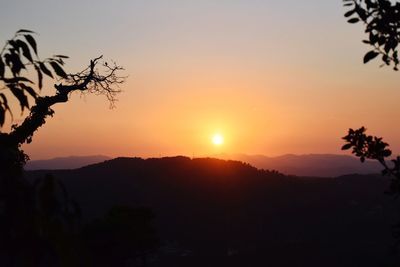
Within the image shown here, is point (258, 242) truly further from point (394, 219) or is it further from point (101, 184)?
point (101, 184)

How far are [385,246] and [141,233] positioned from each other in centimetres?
3419

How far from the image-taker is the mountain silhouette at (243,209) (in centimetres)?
5531

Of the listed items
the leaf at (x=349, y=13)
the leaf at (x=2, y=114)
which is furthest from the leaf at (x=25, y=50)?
the leaf at (x=349, y=13)

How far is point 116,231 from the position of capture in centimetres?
3494

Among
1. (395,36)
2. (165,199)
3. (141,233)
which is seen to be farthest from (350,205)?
(395,36)

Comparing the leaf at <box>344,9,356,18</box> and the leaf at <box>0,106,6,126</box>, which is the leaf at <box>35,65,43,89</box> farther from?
the leaf at <box>344,9,356,18</box>

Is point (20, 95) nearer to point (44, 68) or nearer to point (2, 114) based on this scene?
point (2, 114)

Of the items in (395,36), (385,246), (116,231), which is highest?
(395,36)

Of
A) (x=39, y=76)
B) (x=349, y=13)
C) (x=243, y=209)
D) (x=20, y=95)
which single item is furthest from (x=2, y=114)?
(x=243, y=209)

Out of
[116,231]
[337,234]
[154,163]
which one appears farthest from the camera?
[154,163]

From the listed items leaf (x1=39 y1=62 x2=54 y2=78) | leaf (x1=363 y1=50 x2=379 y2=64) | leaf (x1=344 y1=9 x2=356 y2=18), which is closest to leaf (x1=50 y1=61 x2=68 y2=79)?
leaf (x1=39 y1=62 x2=54 y2=78)

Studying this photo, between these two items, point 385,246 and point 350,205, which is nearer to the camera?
point 385,246

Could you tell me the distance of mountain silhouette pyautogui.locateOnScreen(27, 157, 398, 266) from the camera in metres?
55.3

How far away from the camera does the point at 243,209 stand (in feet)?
237
